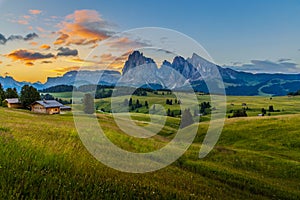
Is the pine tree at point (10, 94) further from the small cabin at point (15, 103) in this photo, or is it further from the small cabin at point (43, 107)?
the small cabin at point (43, 107)

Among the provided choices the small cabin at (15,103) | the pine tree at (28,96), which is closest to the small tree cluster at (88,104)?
the pine tree at (28,96)

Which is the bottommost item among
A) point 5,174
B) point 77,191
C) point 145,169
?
point 145,169

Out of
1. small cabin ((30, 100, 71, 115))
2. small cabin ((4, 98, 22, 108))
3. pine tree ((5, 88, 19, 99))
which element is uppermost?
pine tree ((5, 88, 19, 99))

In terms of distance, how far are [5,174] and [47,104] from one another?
152 meters

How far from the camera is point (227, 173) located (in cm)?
2242

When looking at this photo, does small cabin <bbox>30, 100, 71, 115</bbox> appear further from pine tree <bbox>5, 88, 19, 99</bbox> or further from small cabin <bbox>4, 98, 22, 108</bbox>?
pine tree <bbox>5, 88, 19, 99</bbox>

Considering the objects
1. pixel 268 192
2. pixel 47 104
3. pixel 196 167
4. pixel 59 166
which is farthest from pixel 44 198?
pixel 47 104

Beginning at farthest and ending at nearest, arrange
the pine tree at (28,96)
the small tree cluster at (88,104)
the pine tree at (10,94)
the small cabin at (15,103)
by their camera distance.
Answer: the pine tree at (10,94), the small cabin at (15,103), the pine tree at (28,96), the small tree cluster at (88,104)

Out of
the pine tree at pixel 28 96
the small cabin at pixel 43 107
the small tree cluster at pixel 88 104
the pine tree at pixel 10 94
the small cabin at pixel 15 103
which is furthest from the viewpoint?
the pine tree at pixel 10 94

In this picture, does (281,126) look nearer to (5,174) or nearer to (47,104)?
(5,174)

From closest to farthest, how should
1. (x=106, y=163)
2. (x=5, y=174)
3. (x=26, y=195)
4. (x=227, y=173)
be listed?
1. (x=26, y=195)
2. (x=5, y=174)
3. (x=106, y=163)
4. (x=227, y=173)

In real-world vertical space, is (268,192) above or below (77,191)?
below

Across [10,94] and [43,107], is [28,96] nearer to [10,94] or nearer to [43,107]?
[43,107]

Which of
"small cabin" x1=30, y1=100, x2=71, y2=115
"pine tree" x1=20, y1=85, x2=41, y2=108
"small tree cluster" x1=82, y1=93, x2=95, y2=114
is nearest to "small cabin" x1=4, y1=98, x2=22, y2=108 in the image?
"pine tree" x1=20, y1=85, x2=41, y2=108
